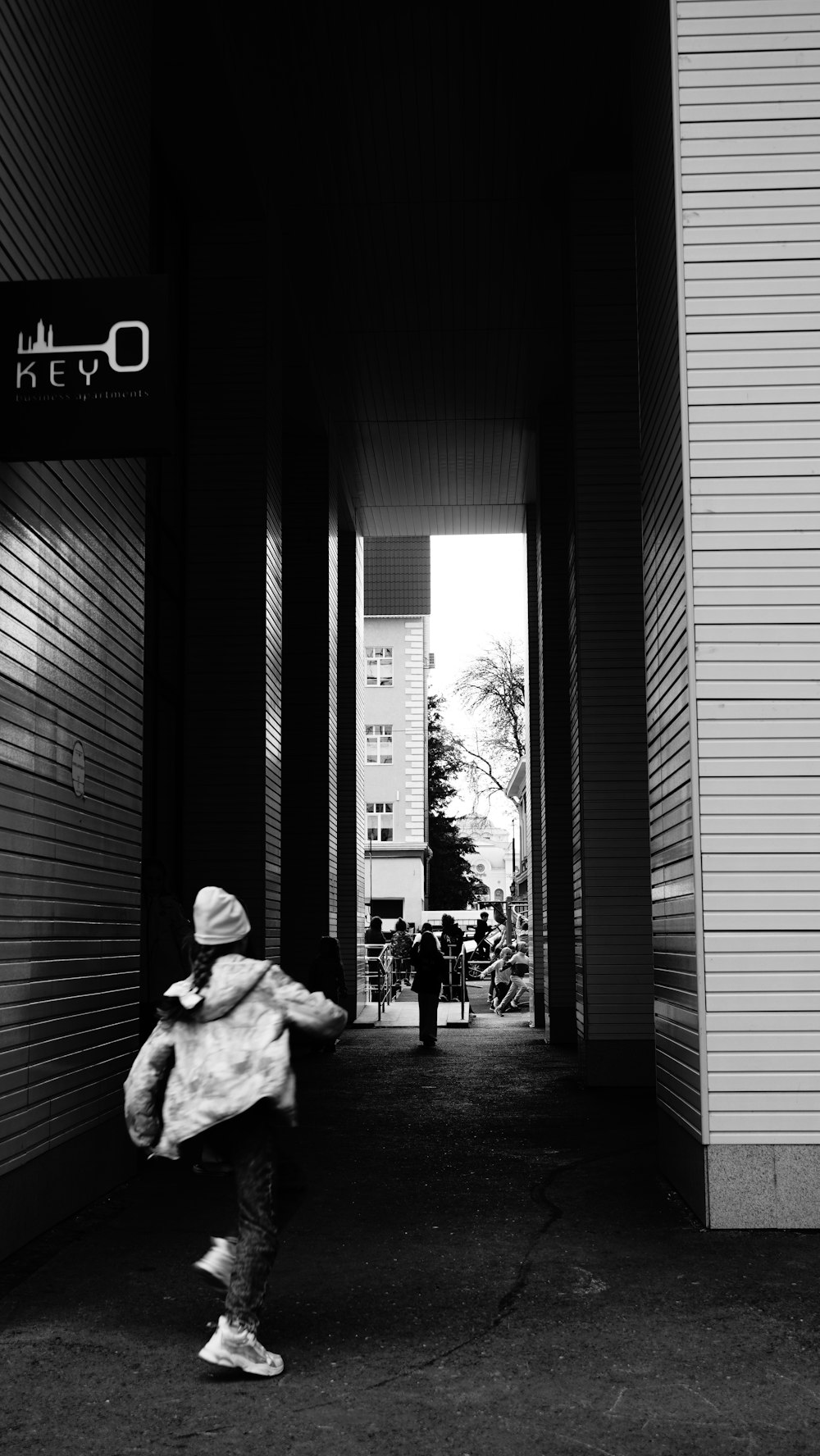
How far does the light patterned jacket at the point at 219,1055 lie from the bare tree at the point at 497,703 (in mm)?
45287

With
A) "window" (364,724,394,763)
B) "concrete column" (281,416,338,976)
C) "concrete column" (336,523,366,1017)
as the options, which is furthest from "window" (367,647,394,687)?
"concrete column" (281,416,338,976)

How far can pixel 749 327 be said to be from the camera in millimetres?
7508

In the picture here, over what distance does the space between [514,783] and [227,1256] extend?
163ft

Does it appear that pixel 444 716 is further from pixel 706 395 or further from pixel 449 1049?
pixel 706 395

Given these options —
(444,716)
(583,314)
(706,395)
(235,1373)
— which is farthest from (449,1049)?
(444,716)

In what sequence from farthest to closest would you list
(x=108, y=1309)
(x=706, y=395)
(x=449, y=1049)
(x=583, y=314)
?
(x=449, y=1049) < (x=583, y=314) < (x=706, y=395) < (x=108, y=1309)

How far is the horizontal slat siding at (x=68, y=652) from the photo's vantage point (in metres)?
6.77

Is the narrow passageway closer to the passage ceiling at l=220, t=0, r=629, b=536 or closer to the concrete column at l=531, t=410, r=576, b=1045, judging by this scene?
the passage ceiling at l=220, t=0, r=629, b=536

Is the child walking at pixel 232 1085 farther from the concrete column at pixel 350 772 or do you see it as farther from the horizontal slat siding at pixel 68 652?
the concrete column at pixel 350 772

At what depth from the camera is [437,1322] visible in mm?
5535

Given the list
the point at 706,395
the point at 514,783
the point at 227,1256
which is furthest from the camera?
the point at 514,783

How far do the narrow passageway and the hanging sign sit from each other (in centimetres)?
373

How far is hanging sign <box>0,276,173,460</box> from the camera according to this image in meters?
6.23

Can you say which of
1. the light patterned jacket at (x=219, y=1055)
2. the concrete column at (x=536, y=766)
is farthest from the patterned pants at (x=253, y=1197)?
the concrete column at (x=536, y=766)
